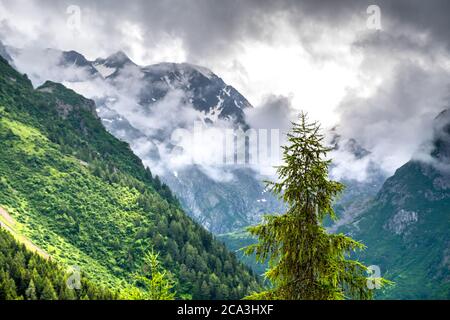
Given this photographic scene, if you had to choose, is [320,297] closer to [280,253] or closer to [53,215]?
[280,253]

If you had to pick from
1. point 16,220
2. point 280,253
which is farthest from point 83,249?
point 280,253

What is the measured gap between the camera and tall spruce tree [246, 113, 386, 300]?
726 inches

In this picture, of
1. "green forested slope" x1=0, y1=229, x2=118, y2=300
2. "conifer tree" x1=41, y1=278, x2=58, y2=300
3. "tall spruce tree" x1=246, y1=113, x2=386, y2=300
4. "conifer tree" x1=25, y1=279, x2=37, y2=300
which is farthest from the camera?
"conifer tree" x1=41, y1=278, x2=58, y2=300

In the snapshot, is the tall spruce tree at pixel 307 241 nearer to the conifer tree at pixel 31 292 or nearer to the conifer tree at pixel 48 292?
the conifer tree at pixel 48 292

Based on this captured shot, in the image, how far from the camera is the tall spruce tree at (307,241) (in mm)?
18438

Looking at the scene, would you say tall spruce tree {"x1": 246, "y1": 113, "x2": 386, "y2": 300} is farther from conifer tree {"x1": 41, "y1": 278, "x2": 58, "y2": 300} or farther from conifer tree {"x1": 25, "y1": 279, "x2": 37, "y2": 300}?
conifer tree {"x1": 25, "y1": 279, "x2": 37, "y2": 300}

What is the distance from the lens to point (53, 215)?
178 m

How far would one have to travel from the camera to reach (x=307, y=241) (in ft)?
61.7

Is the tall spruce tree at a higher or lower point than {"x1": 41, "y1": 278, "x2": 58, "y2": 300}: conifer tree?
higher

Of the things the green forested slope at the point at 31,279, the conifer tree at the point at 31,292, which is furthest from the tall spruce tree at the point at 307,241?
the conifer tree at the point at 31,292

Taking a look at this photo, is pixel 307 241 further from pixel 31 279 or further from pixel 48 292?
pixel 31 279

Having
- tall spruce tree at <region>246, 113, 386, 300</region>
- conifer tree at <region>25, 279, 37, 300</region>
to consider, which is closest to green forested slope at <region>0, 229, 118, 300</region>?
conifer tree at <region>25, 279, 37, 300</region>
